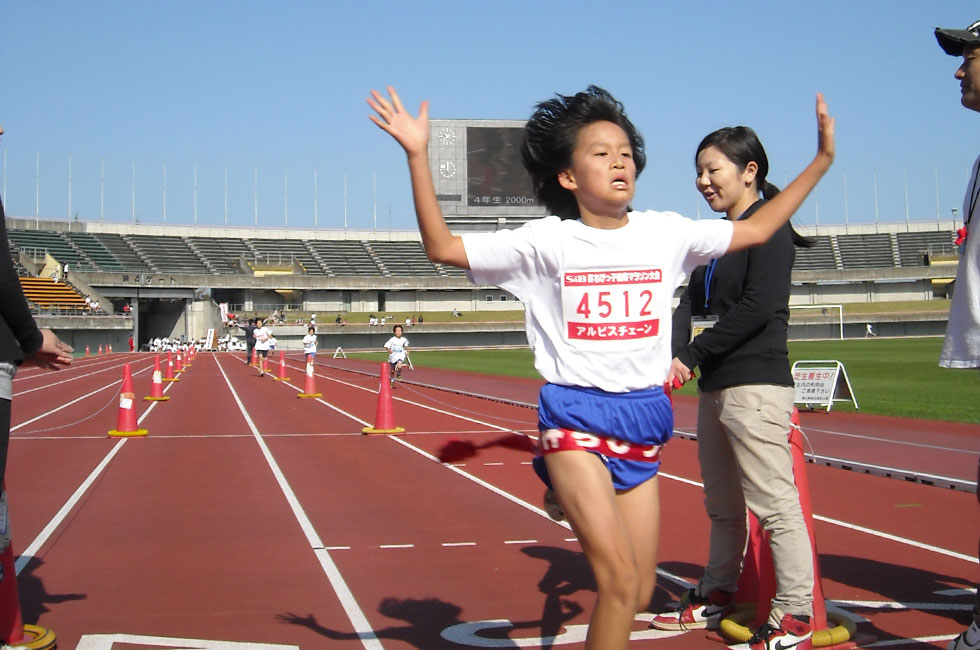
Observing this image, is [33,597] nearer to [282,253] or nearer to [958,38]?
[958,38]

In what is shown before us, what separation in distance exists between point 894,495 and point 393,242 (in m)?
85.2

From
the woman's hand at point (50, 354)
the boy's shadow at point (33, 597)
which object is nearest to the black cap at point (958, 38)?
the woman's hand at point (50, 354)

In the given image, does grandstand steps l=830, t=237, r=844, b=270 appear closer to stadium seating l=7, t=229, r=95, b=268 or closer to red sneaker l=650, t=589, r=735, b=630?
stadium seating l=7, t=229, r=95, b=268

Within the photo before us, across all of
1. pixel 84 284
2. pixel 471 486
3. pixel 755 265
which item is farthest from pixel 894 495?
pixel 84 284

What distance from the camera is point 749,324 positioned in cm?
441

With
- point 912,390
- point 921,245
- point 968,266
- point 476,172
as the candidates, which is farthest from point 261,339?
point 921,245

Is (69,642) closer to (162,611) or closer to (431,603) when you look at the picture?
(162,611)

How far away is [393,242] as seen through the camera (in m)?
92.5

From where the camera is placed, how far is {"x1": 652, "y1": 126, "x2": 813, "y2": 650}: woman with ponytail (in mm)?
4254

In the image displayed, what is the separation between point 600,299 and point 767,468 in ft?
5.00

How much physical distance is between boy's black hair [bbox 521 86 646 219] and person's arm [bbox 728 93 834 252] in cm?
47

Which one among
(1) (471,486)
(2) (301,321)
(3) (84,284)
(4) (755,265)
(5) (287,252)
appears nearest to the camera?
(4) (755,265)

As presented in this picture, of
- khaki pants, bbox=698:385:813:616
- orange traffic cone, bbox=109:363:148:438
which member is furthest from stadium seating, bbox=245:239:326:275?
khaki pants, bbox=698:385:813:616

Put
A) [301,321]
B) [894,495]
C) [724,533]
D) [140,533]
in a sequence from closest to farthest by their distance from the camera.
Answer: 1. [724,533]
2. [140,533]
3. [894,495]
4. [301,321]
